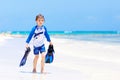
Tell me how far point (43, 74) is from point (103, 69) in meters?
1.61

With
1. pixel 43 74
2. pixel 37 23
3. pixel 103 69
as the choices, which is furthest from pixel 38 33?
pixel 103 69

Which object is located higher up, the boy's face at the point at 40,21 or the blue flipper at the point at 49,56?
the boy's face at the point at 40,21

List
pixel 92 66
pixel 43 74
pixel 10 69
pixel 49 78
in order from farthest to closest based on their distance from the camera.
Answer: pixel 92 66 < pixel 10 69 < pixel 43 74 < pixel 49 78

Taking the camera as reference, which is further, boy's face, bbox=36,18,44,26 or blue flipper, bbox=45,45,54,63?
blue flipper, bbox=45,45,54,63

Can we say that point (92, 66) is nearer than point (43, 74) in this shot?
No

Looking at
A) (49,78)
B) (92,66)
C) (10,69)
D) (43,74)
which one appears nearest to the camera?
(49,78)

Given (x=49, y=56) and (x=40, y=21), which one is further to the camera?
(x=49, y=56)

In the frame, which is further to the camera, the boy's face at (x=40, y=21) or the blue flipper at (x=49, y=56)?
the blue flipper at (x=49, y=56)

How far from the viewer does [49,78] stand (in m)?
8.08

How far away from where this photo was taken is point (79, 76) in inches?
331

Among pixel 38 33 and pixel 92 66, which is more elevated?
pixel 38 33

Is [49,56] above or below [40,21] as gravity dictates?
below

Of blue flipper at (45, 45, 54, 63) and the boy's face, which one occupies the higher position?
the boy's face

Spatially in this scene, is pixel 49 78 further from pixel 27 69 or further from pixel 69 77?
pixel 27 69
